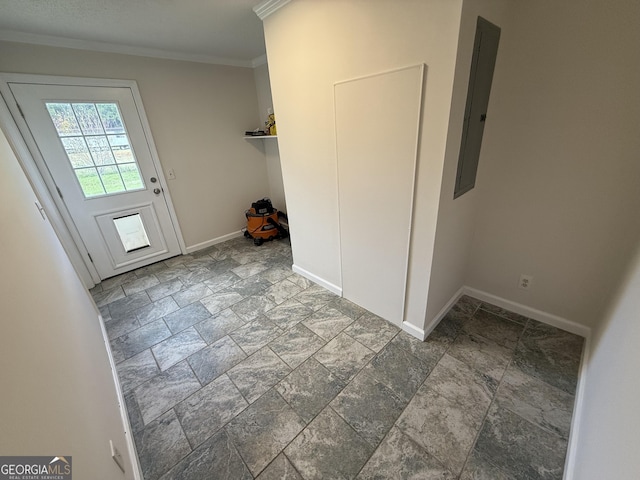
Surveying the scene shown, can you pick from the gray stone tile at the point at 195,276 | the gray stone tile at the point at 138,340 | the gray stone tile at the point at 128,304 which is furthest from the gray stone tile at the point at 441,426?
the gray stone tile at the point at 128,304

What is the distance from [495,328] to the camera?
1924 millimetres

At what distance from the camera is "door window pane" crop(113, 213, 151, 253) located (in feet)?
9.75

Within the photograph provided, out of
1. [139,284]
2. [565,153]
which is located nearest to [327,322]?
[565,153]

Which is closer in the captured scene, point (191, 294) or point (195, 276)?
point (191, 294)

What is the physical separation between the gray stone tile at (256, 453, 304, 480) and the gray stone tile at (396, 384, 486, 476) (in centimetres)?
59

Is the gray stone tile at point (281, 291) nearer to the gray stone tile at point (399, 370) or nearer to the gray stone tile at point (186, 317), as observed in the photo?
the gray stone tile at point (186, 317)

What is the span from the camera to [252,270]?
2996mm

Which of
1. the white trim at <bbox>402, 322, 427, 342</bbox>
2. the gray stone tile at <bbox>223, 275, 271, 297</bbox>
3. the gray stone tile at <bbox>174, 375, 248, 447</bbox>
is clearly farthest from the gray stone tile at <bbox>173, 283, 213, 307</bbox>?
the white trim at <bbox>402, 322, 427, 342</bbox>

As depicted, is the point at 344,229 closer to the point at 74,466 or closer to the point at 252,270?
the point at 252,270

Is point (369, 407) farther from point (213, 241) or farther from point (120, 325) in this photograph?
point (213, 241)

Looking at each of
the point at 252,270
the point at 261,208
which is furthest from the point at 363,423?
the point at 261,208

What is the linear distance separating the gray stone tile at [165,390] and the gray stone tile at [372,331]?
116 cm

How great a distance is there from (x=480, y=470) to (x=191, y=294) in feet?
8.51

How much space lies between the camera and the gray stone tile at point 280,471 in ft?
3.91
